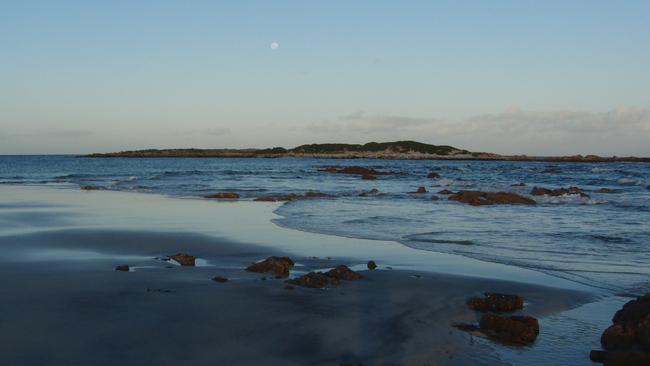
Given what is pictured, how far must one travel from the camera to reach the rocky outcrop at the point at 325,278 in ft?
25.4

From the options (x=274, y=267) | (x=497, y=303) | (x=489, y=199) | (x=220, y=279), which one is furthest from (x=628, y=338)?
(x=489, y=199)

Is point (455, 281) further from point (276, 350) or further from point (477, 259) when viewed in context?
point (276, 350)

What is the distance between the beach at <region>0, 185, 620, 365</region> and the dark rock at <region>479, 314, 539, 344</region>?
15cm

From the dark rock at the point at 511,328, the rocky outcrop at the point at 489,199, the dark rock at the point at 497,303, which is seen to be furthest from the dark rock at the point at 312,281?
the rocky outcrop at the point at 489,199

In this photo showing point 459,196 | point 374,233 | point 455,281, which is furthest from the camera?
point 459,196

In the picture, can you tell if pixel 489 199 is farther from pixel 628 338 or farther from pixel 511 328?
pixel 628 338

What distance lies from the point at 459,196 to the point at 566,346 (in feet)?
59.8

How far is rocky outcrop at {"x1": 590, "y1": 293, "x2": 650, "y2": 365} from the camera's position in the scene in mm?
4816

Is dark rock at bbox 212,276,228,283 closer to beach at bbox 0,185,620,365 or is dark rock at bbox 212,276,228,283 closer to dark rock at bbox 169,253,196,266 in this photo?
beach at bbox 0,185,620,365

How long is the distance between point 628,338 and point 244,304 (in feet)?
12.7

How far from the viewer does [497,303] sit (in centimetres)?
672

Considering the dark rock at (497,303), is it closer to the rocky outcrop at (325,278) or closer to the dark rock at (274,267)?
the rocky outcrop at (325,278)

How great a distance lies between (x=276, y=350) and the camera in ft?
17.3

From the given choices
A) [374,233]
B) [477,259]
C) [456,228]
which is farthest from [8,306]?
[456,228]
